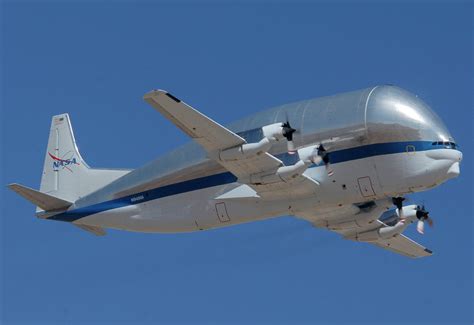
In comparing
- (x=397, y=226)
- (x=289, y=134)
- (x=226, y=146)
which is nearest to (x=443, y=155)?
(x=289, y=134)

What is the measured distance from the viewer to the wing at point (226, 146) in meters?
32.6

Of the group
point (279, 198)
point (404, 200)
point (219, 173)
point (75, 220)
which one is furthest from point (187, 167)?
point (404, 200)

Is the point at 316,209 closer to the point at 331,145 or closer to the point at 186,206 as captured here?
the point at 331,145

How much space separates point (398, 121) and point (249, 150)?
19.6ft

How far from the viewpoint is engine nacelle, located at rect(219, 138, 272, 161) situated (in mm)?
33156

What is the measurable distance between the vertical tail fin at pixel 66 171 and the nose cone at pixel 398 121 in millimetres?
12602

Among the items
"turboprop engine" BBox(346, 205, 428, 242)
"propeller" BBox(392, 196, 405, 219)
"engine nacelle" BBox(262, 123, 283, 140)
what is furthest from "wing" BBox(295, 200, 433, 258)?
"engine nacelle" BBox(262, 123, 283, 140)

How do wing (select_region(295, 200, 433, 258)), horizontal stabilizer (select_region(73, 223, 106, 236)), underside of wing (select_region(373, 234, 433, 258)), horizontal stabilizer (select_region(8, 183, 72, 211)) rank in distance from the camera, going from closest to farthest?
wing (select_region(295, 200, 433, 258)) → horizontal stabilizer (select_region(8, 183, 72, 211)) → horizontal stabilizer (select_region(73, 223, 106, 236)) → underside of wing (select_region(373, 234, 433, 258))

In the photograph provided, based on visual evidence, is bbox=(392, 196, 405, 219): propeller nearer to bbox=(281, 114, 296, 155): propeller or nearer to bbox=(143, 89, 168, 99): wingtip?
bbox=(281, 114, 296, 155): propeller

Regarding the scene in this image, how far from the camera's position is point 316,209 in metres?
35.9

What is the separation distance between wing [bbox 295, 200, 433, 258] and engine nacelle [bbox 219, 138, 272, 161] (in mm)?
4219

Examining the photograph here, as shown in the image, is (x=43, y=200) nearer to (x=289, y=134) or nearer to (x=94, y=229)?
(x=94, y=229)

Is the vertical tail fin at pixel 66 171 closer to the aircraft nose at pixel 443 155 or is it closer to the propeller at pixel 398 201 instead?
the propeller at pixel 398 201

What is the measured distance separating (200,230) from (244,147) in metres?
5.89
